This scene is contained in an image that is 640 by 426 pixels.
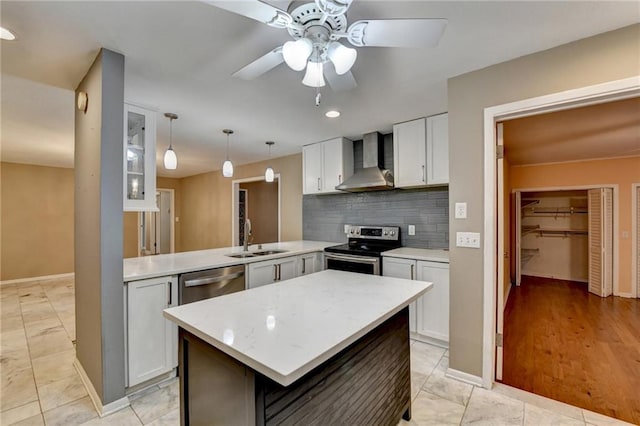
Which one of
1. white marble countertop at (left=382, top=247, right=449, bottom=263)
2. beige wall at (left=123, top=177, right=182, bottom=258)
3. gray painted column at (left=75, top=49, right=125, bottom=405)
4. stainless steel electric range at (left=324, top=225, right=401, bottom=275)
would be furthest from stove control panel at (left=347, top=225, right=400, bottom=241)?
beige wall at (left=123, top=177, right=182, bottom=258)

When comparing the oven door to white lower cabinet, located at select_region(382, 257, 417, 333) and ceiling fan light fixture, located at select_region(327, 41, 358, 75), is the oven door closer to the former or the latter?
white lower cabinet, located at select_region(382, 257, 417, 333)

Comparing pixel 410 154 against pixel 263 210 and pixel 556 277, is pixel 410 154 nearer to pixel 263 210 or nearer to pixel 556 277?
pixel 263 210

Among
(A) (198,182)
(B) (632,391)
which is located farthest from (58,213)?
(B) (632,391)

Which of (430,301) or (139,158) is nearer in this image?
(139,158)

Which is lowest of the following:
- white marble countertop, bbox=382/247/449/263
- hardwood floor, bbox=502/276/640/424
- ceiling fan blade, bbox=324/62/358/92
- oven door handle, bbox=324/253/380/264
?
hardwood floor, bbox=502/276/640/424

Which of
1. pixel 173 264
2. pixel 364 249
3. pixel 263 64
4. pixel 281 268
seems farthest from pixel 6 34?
pixel 364 249

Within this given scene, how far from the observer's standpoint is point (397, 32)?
50.9 inches

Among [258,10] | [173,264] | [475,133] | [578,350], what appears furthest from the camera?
[578,350]

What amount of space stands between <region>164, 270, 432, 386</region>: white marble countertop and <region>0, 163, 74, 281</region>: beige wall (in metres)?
6.71

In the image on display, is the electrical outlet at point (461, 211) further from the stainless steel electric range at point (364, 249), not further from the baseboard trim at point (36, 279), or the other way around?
the baseboard trim at point (36, 279)

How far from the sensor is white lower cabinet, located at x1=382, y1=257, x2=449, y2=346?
2.74m

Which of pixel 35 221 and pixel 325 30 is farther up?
pixel 325 30

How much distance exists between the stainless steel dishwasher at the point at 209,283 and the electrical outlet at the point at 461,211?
2.04 m

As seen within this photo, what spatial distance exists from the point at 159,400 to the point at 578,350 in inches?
152
